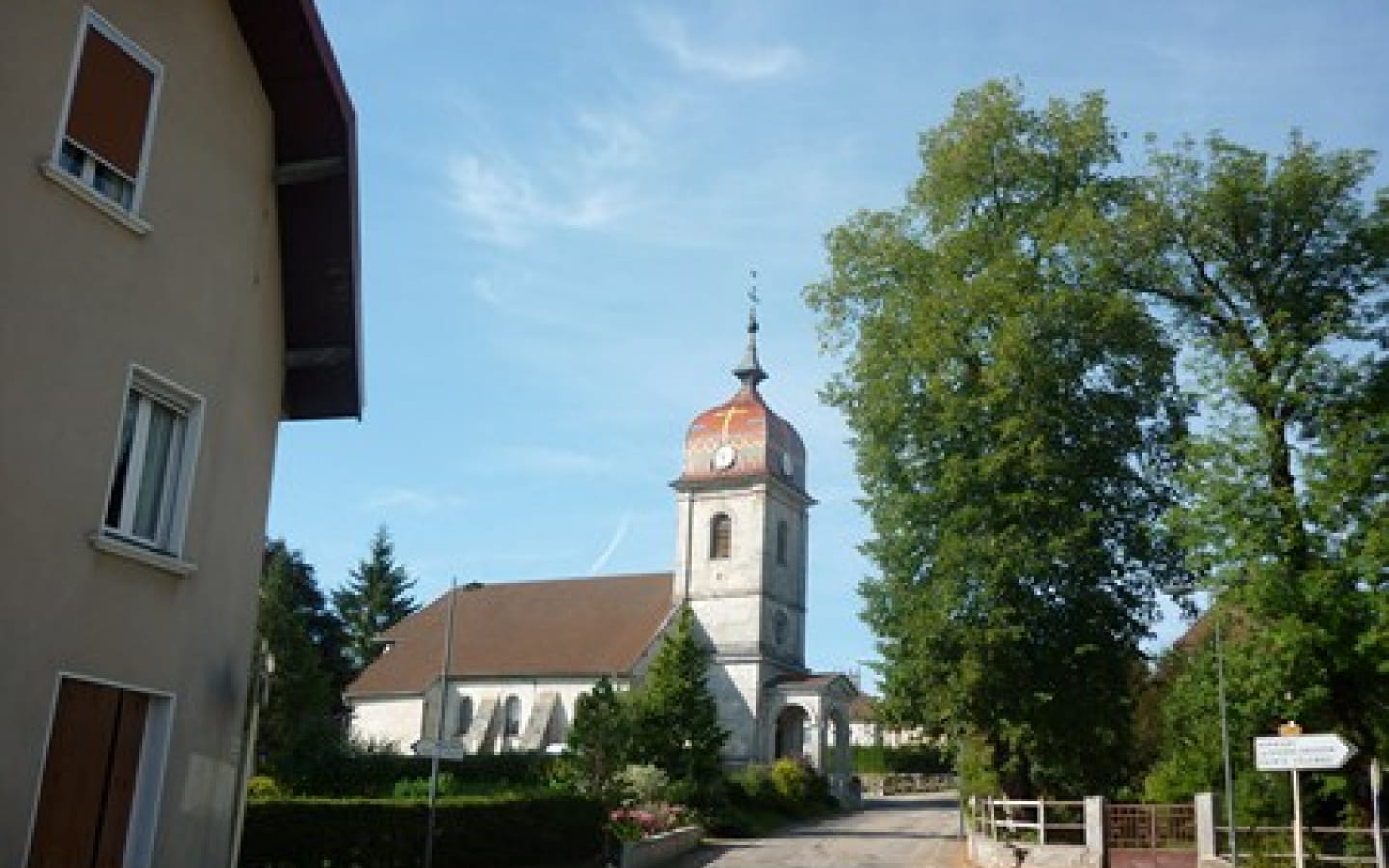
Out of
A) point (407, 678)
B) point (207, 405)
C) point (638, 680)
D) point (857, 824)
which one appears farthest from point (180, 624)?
point (407, 678)

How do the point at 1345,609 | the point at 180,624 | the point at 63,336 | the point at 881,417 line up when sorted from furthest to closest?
1. the point at 881,417
2. the point at 1345,609
3. the point at 180,624
4. the point at 63,336

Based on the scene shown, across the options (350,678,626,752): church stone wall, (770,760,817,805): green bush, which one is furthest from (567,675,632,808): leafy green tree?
(350,678,626,752): church stone wall

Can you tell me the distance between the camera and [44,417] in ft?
31.5

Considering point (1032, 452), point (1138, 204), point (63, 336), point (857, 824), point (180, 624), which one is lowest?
point (857, 824)

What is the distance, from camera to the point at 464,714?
205 feet

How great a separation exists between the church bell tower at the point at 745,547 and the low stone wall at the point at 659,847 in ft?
76.4

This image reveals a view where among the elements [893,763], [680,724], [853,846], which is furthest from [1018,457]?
[893,763]

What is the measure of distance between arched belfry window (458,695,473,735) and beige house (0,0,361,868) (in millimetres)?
50789

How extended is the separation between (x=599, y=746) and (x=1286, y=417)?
19674 millimetres

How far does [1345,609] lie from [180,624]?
865 inches

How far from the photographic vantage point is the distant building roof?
60.1 meters

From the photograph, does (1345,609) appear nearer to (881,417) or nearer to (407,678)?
(881,417)

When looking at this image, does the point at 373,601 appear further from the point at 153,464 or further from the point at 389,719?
the point at 153,464

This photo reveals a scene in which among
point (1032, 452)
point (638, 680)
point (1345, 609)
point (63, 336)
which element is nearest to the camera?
point (63, 336)
